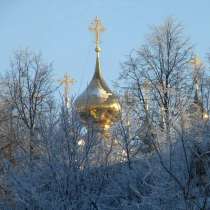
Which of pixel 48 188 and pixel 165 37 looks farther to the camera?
pixel 165 37

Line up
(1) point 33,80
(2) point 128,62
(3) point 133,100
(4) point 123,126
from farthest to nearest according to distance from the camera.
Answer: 1. (1) point 33,80
2. (2) point 128,62
3. (3) point 133,100
4. (4) point 123,126

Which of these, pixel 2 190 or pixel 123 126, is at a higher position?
pixel 123 126

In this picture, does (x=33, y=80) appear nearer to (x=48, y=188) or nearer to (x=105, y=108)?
(x=105, y=108)

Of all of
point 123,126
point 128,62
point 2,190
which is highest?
point 128,62

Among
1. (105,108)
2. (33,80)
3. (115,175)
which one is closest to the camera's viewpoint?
(115,175)

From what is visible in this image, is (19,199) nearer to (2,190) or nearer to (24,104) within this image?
(2,190)

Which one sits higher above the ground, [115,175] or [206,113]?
[206,113]

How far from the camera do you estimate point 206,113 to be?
1380 cm

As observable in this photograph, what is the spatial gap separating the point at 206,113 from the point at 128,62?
566 cm

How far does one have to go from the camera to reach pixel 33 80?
67.3ft

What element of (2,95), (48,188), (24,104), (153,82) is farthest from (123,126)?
(2,95)

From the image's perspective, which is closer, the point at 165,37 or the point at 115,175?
the point at 115,175

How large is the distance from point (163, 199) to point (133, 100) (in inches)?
290

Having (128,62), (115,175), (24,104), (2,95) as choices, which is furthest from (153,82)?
(115,175)
